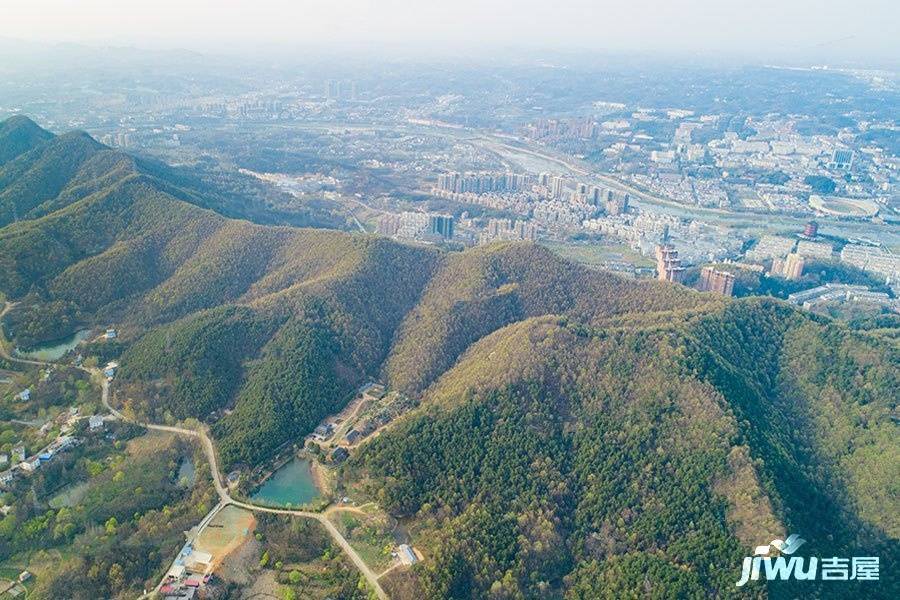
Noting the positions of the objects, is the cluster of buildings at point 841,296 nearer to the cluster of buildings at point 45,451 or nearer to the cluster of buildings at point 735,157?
the cluster of buildings at point 735,157

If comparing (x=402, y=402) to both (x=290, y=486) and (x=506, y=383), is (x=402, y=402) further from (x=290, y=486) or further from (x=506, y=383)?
(x=290, y=486)

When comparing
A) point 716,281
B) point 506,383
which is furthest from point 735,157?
point 506,383

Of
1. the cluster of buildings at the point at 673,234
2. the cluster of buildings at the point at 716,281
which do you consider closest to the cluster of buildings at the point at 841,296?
the cluster of buildings at the point at 716,281

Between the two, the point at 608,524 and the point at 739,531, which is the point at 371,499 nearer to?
the point at 608,524

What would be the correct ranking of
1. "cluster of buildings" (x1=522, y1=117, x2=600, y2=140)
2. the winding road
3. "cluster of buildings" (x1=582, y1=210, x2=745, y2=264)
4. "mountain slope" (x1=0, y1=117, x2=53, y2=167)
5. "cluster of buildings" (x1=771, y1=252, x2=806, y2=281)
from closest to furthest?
the winding road, "mountain slope" (x1=0, y1=117, x2=53, y2=167), "cluster of buildings" (x1=771, y1=252, x2=806, y2=281), "cluster of buildings" (x1=582, y1=210, x2=745, y2=264), "cluster of buildings" (x1=522, y1=117, x2=600, y2=140)


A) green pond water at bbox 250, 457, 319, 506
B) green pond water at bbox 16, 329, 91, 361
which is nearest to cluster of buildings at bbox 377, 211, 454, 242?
green pond water at bbox 16, 329, 91, 361

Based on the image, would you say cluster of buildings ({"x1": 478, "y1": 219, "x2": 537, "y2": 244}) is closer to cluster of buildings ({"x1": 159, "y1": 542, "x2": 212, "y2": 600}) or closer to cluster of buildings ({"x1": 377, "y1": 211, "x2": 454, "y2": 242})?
cluster of buildings ({"x1": 377, "y1": 211, "x2": 454, "y2": 242})

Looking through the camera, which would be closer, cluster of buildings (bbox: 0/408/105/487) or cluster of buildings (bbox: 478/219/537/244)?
cluster of buildings (bbox: 0/408/105/487)
